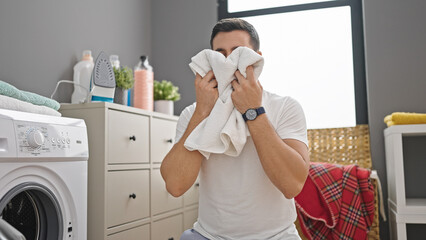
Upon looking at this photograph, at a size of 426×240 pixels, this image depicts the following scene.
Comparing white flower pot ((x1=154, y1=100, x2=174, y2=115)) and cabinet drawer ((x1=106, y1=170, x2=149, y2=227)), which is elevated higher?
Answer: white flower pot ((x1=154, y1=100, x2=174, y2=115))

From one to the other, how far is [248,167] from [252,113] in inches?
6.5

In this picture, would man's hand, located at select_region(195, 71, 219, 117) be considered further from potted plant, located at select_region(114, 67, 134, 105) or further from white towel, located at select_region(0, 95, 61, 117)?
potted plant, located at select_region(114, 67, 134, 105)

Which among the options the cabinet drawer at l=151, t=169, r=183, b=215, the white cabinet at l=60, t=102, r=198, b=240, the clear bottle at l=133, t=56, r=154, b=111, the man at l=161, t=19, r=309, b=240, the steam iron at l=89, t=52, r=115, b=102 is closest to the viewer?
the man at l=161, t=19, r=309, b=240

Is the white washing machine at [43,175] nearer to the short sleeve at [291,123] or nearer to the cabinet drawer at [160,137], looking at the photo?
the cabinet drawer at [160,137]

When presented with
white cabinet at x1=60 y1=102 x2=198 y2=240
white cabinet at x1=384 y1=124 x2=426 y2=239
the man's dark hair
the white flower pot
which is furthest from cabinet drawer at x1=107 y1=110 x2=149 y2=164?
white cabinet at x1=384 y1=124 x2=426 y2=239

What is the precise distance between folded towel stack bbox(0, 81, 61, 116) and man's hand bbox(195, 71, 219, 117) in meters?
0.64

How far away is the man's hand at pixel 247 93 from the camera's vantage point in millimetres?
1196

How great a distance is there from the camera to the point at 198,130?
1203mm

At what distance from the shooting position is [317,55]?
114 inches

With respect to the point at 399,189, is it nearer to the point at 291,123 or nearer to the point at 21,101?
the point at 291,123

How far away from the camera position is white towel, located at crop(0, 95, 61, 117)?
52.7 inches

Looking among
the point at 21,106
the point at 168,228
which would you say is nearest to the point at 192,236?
the point at 21,106

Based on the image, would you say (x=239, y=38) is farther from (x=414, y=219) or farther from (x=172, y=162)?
(x=414, y=219)

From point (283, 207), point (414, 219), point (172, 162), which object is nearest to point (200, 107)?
point (172, 162)
